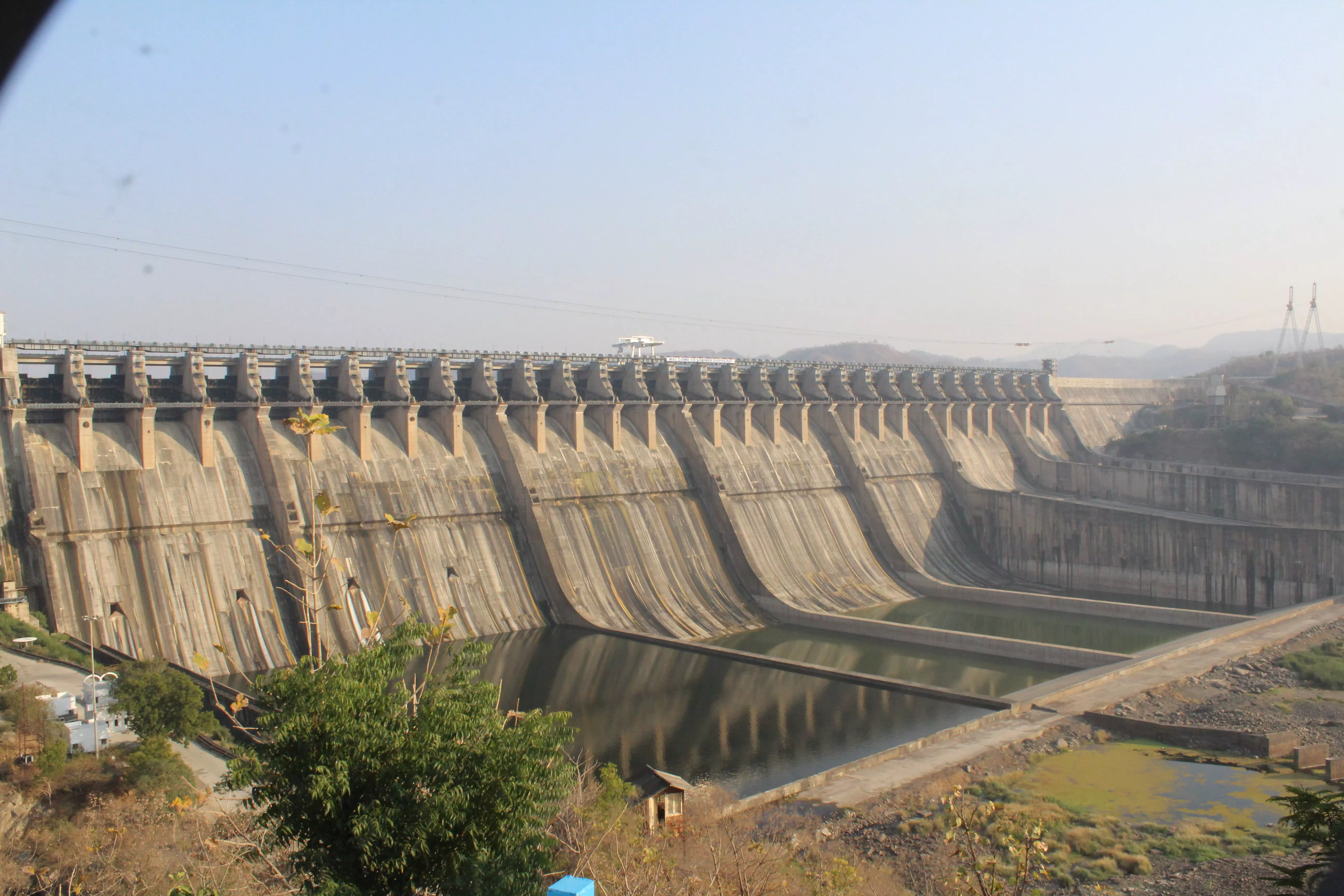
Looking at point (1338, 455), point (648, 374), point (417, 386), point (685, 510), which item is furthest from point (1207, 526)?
point (417, 386)

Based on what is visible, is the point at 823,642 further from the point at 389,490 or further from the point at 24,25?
the point at 24,25

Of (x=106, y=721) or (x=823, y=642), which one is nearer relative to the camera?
(x=106, y=721)

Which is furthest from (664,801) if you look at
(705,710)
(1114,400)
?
(1114,400)

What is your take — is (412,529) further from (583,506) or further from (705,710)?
(705,710)

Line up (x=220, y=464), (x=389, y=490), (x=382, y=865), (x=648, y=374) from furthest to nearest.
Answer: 1. (x=648, y=374)
2. (x=389, y=490)
3. (x=220, y=464)
4. (x=382, y=865)

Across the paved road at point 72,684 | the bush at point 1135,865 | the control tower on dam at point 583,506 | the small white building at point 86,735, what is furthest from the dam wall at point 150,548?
the bush at point 1135,865

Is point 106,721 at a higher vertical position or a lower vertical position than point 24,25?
lower
